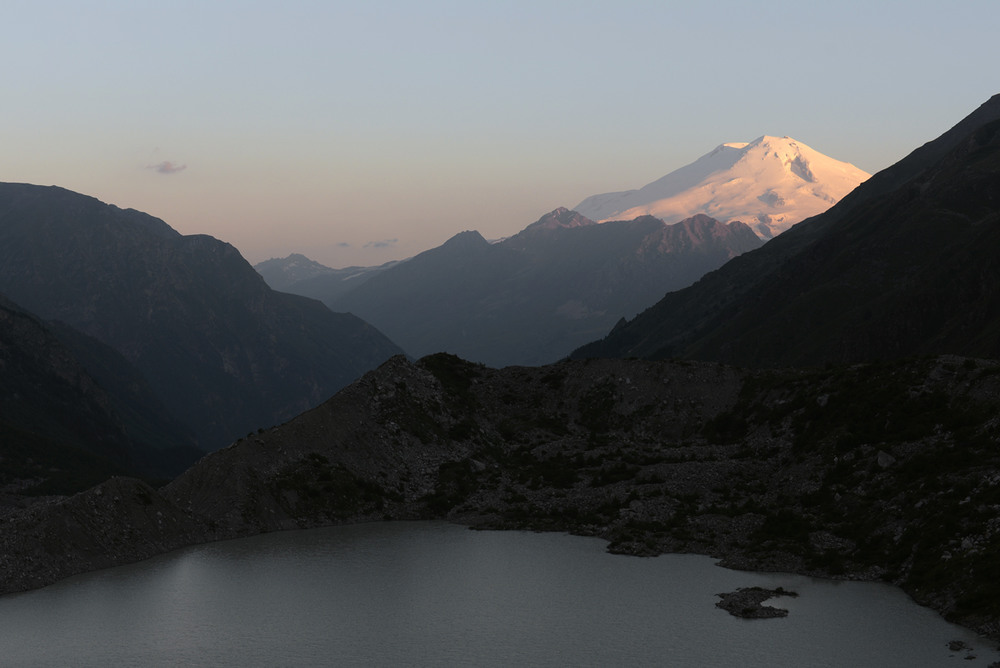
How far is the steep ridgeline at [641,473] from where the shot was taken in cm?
6719

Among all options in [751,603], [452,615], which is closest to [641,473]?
[751,603]

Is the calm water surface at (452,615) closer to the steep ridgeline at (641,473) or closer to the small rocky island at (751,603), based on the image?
the small rocky island at (751,603)

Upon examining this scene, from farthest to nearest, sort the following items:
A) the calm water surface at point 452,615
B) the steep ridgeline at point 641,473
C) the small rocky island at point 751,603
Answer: the steep ridgeline at point 641,473 → the small rocky island at point 751,603 → the calm water surface at point 452,615

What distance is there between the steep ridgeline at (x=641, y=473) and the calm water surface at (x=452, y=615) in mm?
3685

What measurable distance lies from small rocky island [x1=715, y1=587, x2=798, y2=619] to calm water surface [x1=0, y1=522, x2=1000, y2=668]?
91cm

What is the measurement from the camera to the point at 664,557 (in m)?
73.7

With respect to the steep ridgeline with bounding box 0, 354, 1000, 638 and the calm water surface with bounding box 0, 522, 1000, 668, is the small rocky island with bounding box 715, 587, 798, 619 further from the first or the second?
the steep ridgeline with bounding box 0, 354, 1000, 638

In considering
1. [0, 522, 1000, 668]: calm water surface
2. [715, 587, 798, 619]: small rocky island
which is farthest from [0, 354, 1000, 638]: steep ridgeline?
[715, 587, 798, 619]: small rocky island

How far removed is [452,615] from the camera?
5994cm

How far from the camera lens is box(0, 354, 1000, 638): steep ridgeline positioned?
6719 centimetres

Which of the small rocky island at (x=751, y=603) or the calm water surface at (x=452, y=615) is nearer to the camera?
the calm water surface at (x=452, y=615)

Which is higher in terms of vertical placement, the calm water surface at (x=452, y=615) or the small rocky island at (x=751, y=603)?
the calm water surface at (x=452, y=615)

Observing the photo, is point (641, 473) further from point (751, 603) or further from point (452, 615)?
point (452, 615)

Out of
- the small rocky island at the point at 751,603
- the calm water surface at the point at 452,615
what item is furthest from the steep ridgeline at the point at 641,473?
the small rocky island at the point at 751,603
